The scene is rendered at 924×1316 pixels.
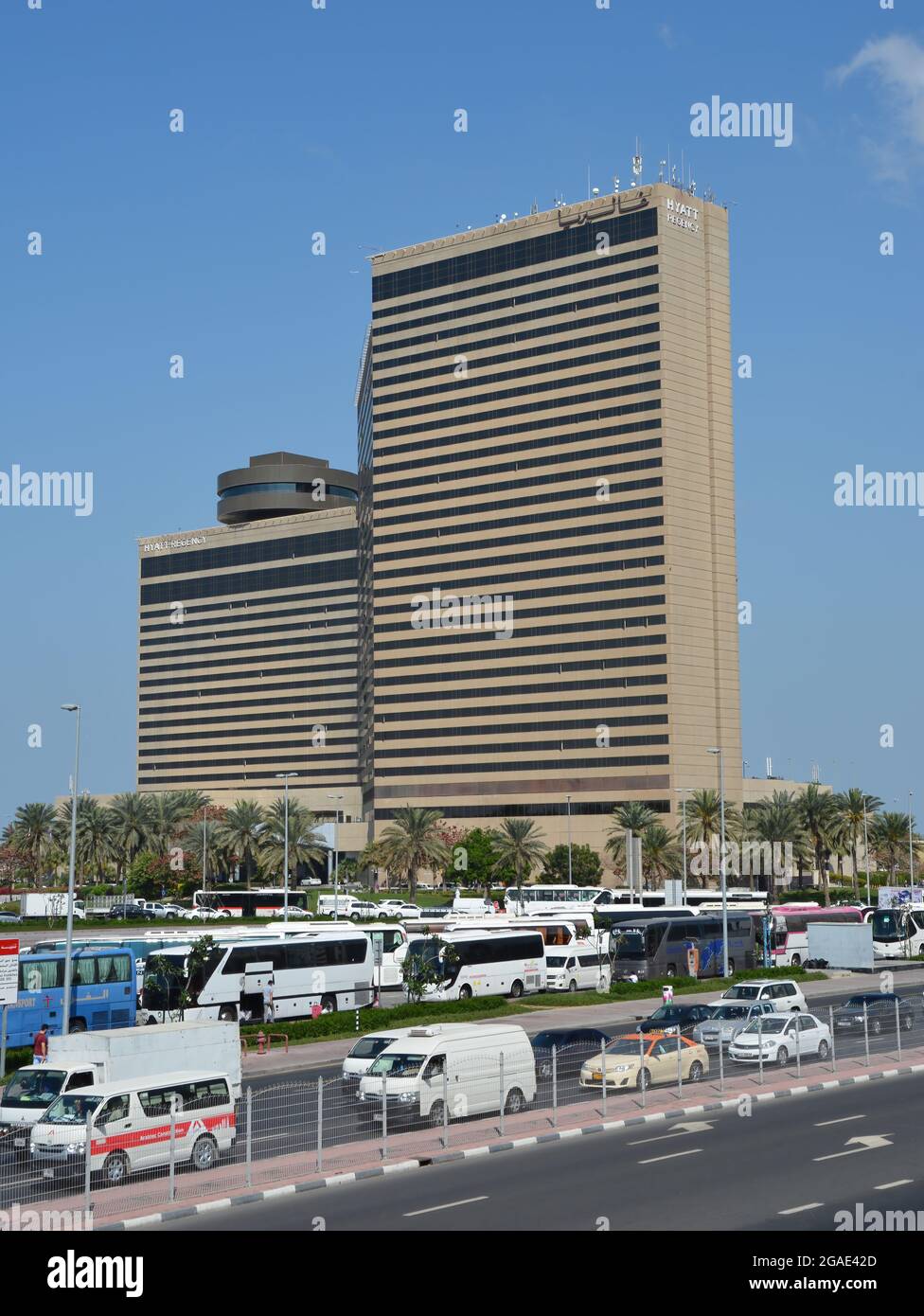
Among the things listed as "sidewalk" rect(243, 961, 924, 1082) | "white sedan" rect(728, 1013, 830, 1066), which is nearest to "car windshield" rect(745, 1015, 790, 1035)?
"white sedan" rect(728, 1013, 830, 1066)

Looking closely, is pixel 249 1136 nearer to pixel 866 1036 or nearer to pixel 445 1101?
pixel 445 1101

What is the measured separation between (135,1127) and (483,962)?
34693 mm

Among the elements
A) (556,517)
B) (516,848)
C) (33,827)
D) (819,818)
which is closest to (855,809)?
(819,818)

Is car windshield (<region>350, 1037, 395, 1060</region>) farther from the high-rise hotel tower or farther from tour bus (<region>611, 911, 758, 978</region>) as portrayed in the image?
the high-rise hotel tower

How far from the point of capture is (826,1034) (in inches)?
1435

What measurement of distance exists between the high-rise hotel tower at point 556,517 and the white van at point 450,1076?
377ft

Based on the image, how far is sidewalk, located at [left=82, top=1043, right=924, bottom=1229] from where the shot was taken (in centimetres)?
2116

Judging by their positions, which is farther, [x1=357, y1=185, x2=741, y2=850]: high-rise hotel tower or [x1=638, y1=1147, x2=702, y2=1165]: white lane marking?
[x1=357, y1=185, x2=741, y2=850]: high-rise hotel tower

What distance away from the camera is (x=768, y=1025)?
3572 centimetres

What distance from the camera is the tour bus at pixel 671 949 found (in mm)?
62188

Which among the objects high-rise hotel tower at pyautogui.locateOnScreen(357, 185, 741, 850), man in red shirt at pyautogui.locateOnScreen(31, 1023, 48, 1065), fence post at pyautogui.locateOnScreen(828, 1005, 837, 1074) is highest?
high-rise hotel tower at pyautogui.locateOnScreen(357, 185, 741, 850)

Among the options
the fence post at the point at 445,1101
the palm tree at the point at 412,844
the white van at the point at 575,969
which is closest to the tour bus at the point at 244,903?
the palm tree at the point at 412,844

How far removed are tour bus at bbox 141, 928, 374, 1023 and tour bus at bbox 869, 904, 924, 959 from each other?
1396 inches
